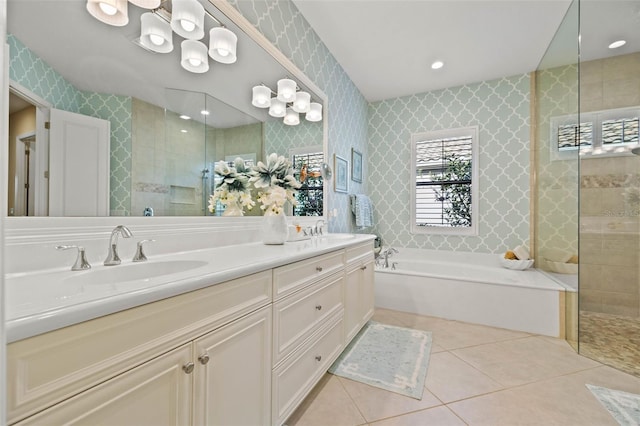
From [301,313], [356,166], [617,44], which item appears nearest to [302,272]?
[301,313]

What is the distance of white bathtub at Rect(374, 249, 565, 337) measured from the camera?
235cm

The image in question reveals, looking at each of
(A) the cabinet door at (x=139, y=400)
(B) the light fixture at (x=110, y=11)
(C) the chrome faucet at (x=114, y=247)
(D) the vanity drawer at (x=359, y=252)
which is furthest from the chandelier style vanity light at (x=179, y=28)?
(D) the vanity drawer at (x=359, y=252)

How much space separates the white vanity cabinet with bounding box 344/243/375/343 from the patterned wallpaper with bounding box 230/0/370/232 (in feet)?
2.29

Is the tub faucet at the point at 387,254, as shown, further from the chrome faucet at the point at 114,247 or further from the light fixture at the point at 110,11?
the light fixture at the point at 110,11

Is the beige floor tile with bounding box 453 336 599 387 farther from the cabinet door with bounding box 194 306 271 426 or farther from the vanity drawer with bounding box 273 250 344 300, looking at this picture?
the cabinet door with bounding box 194 306 271 426

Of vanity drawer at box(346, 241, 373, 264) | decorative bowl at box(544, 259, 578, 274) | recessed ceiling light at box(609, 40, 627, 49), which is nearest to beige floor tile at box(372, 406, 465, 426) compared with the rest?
vanity drawer at box(346, 241, 373, 264)

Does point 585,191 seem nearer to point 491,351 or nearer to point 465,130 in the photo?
point 465,130

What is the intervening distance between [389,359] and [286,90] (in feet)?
7.11

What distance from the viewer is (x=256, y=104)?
1.92 m

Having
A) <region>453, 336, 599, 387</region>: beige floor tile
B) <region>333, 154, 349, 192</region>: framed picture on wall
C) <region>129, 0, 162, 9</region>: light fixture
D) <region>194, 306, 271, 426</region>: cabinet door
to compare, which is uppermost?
<region>129, 0, 162, 9</region>: light fixture

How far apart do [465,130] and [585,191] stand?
1475mm

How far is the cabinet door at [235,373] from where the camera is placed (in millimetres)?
826

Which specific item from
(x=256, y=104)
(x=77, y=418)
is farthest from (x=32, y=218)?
(x=256, y=104)

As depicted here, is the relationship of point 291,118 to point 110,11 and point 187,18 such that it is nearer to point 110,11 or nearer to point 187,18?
point 187,18
